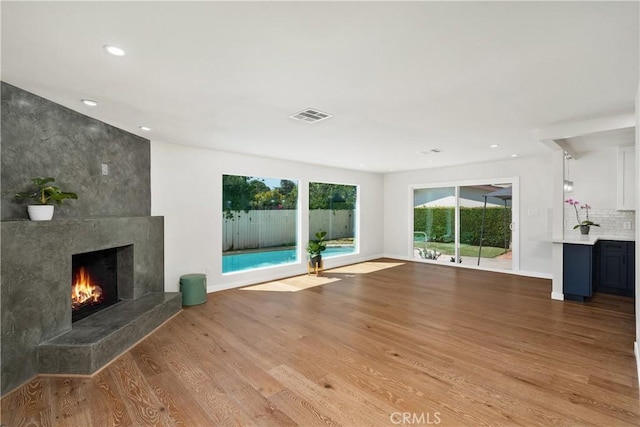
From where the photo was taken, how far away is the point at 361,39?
1.91m

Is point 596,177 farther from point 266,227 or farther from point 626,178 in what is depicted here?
point 266,227

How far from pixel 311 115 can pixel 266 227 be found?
10.4ft

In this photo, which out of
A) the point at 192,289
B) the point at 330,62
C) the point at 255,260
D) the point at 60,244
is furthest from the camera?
the point at 255,260

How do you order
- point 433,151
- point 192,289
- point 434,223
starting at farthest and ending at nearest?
1. point 434,223
2. point 433,151
3. point 192,289

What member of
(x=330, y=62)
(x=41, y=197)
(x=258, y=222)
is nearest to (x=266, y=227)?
(x=258, y=222)

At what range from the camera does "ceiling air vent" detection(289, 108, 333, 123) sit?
10.7 ft

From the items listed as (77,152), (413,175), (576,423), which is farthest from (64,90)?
(413,175)

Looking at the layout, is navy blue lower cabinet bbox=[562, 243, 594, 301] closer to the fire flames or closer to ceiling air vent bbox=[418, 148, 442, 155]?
ceiling air vent bbox=[418, 148, 442, 155]

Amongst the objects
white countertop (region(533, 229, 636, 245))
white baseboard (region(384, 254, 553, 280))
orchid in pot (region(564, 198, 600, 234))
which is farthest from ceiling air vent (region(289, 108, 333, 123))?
white baseboard (region(384, 254, 553, 280))

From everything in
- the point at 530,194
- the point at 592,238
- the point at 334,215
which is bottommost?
the point at 592,238

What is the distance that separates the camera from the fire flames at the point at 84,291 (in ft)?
11.2

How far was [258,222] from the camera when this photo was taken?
5.97m

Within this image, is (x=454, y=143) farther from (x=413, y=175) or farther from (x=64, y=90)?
(x=64, y=90)

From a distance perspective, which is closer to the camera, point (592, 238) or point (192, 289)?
point (192, 289)
